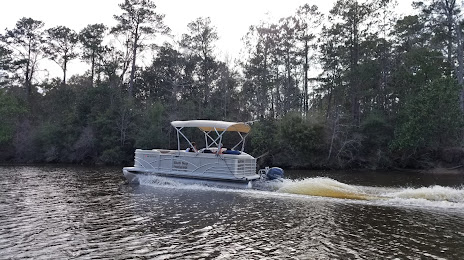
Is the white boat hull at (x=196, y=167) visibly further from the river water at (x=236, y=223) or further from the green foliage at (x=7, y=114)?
the green foliage at (x=7, y=114)

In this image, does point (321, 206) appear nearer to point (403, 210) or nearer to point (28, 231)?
point (403, 210)

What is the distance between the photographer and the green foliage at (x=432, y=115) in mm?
31391

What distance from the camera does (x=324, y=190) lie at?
51.8 feet

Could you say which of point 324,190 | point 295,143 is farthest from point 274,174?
point 295,143

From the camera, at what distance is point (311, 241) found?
930cm

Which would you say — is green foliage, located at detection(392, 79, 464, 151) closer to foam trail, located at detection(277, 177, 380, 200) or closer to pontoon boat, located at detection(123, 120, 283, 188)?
foam trail, located at detection(277, 177, 380, 200)

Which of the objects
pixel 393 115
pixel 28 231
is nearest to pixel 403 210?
pixel 28 231

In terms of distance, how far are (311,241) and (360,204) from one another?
512 cm

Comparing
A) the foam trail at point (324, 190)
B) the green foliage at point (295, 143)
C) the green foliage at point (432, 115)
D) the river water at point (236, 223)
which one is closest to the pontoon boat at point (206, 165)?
the river water at point (236, 223)

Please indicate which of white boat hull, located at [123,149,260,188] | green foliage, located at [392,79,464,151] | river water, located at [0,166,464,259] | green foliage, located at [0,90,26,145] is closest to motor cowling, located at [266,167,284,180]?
white boat hull, located at [123,149,260,188]

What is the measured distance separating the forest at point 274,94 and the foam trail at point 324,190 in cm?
1852

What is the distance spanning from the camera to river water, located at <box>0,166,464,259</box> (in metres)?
8.41

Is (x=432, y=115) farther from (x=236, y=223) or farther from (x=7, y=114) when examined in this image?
(x=7, y=114)

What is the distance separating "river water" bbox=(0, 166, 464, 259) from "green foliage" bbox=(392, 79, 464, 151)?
18557 millimetres
